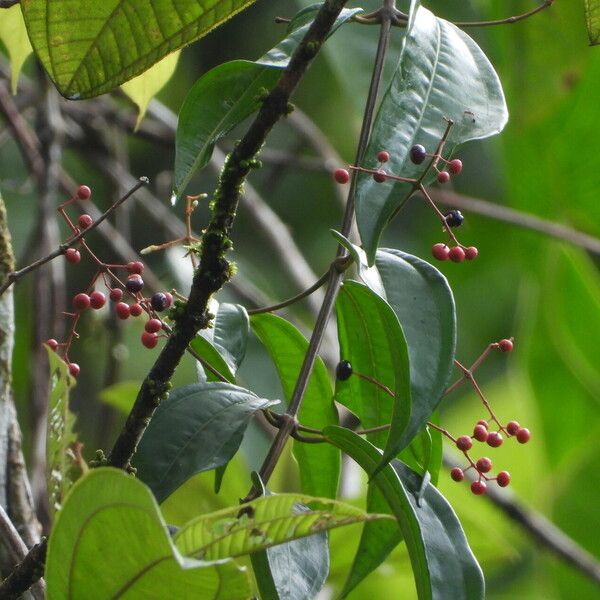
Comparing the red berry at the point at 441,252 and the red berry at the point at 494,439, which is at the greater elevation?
the red berry at the point at 441,252

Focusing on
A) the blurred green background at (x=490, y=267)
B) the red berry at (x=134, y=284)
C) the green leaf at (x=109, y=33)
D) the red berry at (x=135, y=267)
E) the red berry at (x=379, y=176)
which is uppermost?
the green leaf at (x=109, y=33)

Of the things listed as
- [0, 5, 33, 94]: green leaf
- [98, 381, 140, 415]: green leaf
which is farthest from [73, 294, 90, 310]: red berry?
[98, 381, 140, 415]: green leaf

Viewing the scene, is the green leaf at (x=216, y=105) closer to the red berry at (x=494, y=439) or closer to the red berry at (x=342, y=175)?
the red berry at (x=342, y=175)

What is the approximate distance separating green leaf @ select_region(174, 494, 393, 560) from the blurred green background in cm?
72

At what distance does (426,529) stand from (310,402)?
15cm

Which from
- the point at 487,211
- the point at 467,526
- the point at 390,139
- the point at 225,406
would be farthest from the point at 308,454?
the point at 487,211

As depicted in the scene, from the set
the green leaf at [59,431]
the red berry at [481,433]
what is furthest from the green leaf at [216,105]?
the red berry at [481,433]

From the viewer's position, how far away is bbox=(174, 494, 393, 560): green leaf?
1.63 ft

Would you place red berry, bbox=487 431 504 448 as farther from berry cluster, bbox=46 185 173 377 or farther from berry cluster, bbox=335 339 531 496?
berry cluster, bbox=46 185 173 377

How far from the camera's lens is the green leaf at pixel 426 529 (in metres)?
0.60

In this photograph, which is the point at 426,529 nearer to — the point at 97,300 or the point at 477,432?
the point at 477,432

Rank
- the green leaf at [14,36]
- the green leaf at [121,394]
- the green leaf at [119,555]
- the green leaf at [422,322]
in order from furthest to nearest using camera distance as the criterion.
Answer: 1. the green leaf at [121,394]
2. the green leaf at [14,36]
3. the green leaf at [422,322]
4. the green leaf at [119,555]

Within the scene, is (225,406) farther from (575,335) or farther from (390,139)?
(575,335)

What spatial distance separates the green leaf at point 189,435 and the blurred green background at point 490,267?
1.96 ft
